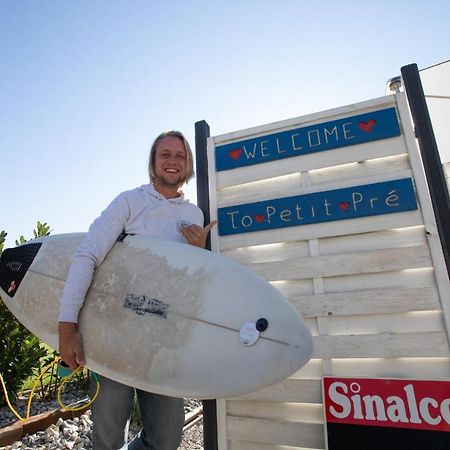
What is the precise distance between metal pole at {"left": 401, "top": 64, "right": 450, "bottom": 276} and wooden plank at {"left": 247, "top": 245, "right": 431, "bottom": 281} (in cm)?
15

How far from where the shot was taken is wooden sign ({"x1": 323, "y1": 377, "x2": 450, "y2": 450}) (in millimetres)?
1529

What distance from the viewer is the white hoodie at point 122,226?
1.47m

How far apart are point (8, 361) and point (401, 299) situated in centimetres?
335

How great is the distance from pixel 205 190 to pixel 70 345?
129 cm

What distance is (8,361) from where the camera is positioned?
9.94ft

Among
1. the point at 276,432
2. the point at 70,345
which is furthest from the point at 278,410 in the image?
the point at 70,345

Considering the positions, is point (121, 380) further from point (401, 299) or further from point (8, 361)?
point (8, 361)

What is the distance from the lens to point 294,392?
1.84 meters

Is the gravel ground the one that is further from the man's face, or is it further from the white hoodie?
the man's face

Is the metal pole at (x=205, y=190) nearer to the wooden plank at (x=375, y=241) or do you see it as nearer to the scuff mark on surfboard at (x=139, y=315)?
the scuff mark on surfboard at (x=139, y=315)

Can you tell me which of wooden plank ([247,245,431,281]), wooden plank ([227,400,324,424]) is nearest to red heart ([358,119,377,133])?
wooden plank ([247,245,431,281])

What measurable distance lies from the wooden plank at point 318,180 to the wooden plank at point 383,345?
2.84 feet

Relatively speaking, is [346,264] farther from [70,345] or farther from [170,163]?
[70,345]


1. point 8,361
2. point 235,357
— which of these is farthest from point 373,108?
point 8,361
